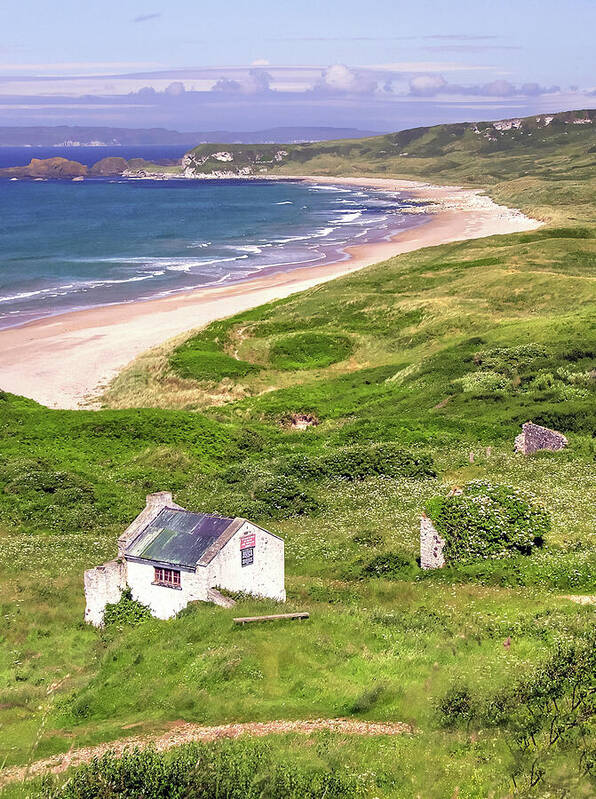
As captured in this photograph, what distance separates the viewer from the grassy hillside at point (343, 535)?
1573cm

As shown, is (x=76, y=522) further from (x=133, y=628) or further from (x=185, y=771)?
(x=185, y=771)

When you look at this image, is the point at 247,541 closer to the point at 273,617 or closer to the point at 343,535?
the point at 273,617

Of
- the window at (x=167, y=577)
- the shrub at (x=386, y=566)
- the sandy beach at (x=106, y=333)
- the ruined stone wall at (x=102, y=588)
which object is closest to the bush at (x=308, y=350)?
the sandy beach at (x=106, y=333)

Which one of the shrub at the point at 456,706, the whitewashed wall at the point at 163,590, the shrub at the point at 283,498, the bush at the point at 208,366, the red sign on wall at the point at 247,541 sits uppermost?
the red sign on wall at the point at 247,541

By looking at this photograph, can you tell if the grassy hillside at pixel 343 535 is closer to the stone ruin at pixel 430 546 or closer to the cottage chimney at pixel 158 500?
the stone ruin at pixel 430 546

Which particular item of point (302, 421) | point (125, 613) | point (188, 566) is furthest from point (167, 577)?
point (302, 421)

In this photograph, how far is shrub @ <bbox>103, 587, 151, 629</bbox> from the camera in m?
22.7

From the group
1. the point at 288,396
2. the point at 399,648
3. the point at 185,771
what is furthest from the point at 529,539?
the point at 288,396

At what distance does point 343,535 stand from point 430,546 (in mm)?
4320

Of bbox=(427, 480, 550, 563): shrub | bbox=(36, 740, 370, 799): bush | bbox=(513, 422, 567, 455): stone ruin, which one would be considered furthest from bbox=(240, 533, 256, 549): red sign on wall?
bbox=(513, 422, 567, 455): stone ruin

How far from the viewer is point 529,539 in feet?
79.7

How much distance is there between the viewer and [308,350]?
206 ft

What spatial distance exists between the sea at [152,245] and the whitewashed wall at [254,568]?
6593 cm

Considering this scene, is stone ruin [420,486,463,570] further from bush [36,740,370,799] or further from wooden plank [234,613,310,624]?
bush [36,740,370,799]
